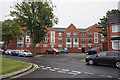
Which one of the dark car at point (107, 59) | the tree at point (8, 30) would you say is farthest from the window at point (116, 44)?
the tree at point (8, 30)

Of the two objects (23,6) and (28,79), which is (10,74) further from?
(23,6)

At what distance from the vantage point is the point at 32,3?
25.4 metres

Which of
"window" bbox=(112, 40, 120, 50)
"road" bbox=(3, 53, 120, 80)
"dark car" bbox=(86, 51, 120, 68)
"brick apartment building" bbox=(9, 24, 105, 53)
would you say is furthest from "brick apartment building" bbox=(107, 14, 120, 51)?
"brick apartment building" bbox=(9, 24, 105, 53)

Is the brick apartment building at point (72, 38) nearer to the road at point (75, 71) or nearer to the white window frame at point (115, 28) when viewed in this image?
the white window frame at point (115, 28)

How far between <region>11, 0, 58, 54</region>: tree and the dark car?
604 inches

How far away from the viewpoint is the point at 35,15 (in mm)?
25406

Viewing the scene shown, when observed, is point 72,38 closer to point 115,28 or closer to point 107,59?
point 115,28

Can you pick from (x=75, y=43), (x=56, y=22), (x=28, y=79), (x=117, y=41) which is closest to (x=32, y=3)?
(x=56, y=22)

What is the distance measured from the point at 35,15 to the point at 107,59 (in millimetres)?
18853

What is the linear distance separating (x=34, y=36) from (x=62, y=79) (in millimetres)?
20747

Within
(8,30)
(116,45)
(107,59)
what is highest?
(8,30)

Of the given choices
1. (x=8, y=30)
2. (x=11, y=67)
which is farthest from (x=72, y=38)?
(x=11, y=67)

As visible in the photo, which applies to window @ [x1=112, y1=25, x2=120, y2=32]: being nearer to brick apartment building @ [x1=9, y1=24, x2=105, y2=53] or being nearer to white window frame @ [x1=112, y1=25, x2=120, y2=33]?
white window frame @ [x1=112, y1=25, x2=120, y2=33]

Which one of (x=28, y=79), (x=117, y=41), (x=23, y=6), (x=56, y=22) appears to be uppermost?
(x=23, y=6)
